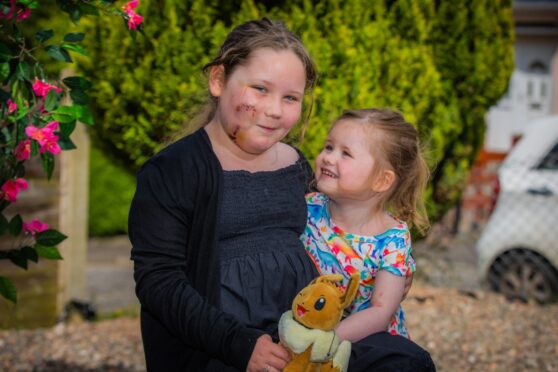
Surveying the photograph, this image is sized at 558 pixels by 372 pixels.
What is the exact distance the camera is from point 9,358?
438 cm

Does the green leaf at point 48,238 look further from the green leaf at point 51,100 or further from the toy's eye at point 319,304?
the toy's eye at point 319,304

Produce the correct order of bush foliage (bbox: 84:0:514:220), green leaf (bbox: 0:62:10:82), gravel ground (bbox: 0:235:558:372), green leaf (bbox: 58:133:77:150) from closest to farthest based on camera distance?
green leaf (bbox: 0:62:10:82)
green leaf (bbox: 58:133:77:150)
bush foliage (bbox: 84:0:514:220)
gravel ground (bbox: 0:235:558:372)

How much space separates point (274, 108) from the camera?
2125 millimetres

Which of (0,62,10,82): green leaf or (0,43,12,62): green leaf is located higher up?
(0,43,12,62): green leaf

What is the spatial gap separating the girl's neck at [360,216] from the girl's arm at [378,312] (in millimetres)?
193

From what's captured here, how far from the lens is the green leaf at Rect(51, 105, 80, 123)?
2283 millimetres

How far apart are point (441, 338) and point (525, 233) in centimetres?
150

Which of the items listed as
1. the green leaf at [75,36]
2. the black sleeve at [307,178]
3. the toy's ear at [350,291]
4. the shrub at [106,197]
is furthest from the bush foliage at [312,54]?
the shrub at [106,197]

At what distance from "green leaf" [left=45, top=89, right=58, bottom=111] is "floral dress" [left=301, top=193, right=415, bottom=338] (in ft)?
2.88

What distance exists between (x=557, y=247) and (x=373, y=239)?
3957 millimetres

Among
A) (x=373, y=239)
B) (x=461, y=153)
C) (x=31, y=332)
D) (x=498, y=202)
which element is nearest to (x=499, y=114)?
(x=498, y=202)

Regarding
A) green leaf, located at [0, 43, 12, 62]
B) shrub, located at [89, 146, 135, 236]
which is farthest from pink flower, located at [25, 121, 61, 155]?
shrub, located at [89, 146, 135, 236]

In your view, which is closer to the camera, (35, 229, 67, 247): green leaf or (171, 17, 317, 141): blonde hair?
(171, 17, 317, 141): blonde hair

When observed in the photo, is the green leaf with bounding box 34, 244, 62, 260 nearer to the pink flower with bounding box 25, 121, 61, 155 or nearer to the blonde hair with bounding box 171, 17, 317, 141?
the pink flower with bounding box 25, 121, 61, 155
